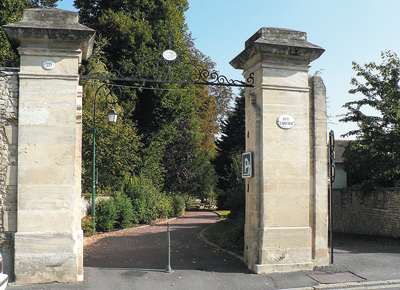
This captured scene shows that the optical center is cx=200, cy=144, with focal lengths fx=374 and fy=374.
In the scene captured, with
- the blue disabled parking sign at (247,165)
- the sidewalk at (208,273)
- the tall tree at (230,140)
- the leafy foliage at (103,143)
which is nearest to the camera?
the sidewalk at (208,273)

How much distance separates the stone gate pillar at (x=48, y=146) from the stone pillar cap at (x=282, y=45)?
11.4 ft

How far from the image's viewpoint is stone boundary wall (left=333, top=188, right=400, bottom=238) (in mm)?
15195

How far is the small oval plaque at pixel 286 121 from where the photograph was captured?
8.29 metres

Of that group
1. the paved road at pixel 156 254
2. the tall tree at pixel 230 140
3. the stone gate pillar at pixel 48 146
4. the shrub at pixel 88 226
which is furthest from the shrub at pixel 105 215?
the tall tree at pixel 230 140

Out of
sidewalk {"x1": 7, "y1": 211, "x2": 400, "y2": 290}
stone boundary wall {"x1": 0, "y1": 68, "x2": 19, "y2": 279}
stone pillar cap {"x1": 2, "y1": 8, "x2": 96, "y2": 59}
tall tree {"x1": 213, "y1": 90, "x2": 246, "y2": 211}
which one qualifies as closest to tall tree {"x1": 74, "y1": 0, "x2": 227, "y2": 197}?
Result: tall tree {"x1": 213, "y1": 90, "x2": 246, "y2": 211}

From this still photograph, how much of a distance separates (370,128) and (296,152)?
394 inches

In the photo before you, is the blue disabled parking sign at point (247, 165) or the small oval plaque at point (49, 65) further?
the blue disabled parking sign at point (247, 165)

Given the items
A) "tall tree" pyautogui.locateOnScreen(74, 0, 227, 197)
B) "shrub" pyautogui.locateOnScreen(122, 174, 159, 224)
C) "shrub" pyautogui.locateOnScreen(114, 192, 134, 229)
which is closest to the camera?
"shrub" pyautogui.locateOnScreen(114, 192, 134, 229)

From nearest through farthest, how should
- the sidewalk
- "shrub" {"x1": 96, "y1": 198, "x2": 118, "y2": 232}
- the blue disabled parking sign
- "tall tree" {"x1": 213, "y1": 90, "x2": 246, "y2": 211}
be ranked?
1. the sidewalk
2. the blue disabled parking sign
3. "shrub" {"x1": 96, "y1": 198, "x2": 118, "y2": 232}
4. "tall tree" {"x1": 213, "y1": 90, "x2": 246, "y2": 211}

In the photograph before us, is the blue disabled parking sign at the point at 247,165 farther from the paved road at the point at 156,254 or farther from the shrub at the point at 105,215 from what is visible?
the shrub at the point at 105,215

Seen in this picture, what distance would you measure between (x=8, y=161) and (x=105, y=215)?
32.7 ft

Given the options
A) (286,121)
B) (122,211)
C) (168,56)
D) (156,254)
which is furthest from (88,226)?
(286,121)

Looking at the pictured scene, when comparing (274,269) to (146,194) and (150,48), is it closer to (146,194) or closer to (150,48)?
(146,194)

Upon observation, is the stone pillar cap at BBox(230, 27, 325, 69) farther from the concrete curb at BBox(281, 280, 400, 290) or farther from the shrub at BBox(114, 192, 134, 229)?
the shrub at BBox(114, 192, 134, 229)
